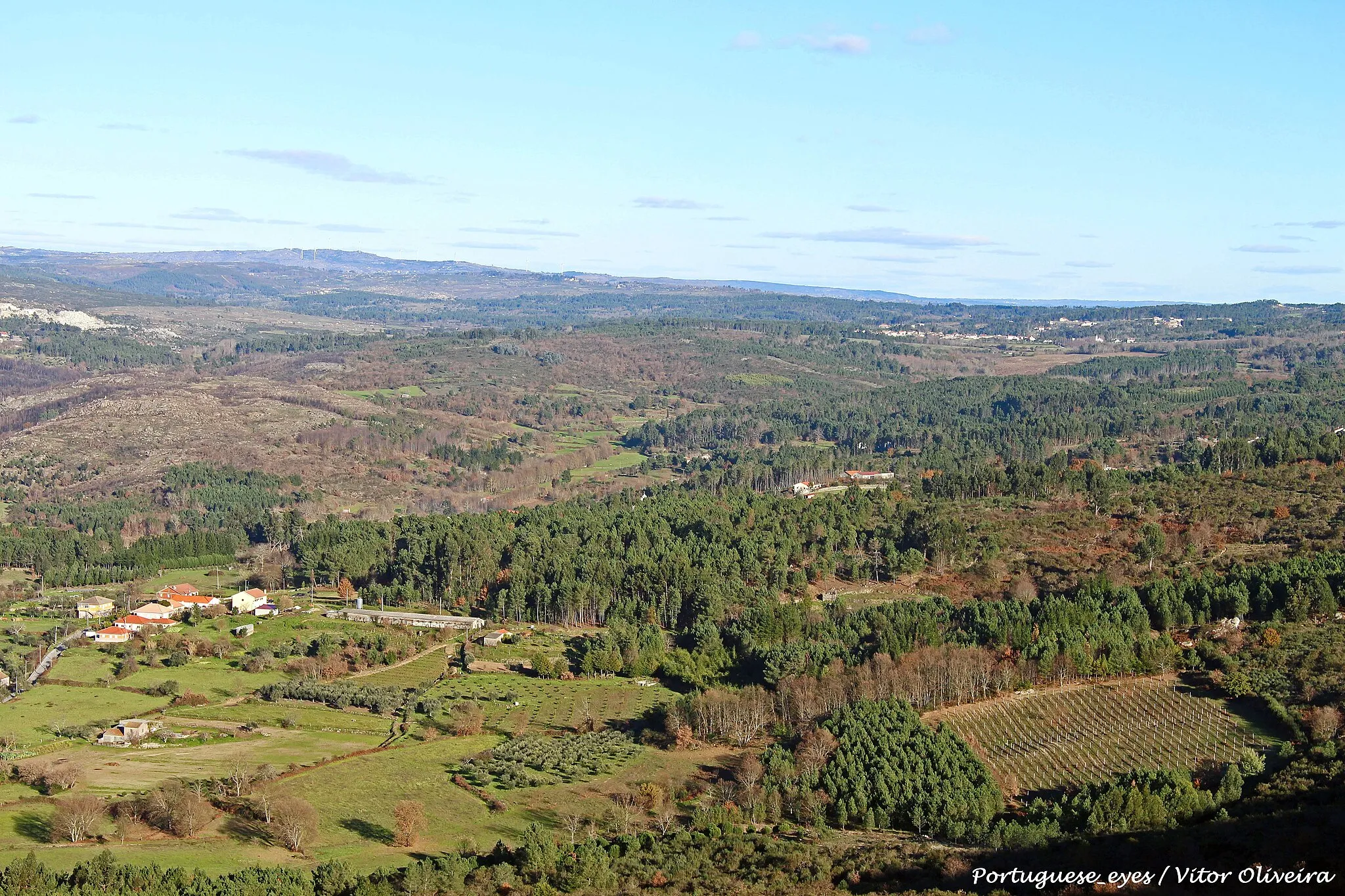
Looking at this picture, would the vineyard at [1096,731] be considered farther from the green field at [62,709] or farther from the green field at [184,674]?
the green field at [62,709]

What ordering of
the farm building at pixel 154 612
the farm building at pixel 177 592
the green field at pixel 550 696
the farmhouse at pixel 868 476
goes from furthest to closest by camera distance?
the farmhouse at pixel 868 476 → the farm building at pixel 177 592 → the farm building at pixel 154 612 → the green field at pixel 550 696

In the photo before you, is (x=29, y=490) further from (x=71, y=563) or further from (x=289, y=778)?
(x=289, y=778)

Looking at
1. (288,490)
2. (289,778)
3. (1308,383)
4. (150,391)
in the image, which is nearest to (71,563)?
(288,490)

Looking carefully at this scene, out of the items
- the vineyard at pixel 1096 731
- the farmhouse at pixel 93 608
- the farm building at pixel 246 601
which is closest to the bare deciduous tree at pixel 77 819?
the vineyard at pixel 1096 731

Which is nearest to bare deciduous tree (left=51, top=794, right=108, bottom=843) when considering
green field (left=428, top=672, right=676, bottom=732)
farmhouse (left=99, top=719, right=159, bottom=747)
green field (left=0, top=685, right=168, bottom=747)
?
farmhouse (left=99, top=719, right=159, bottom=747)

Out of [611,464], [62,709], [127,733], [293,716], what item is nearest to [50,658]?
[62,709]

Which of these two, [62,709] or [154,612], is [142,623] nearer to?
[154,612]

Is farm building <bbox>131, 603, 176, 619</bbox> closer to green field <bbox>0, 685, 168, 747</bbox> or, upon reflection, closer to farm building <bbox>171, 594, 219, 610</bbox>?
farm building <bbox>171, 594, 219, 610</bbox>
